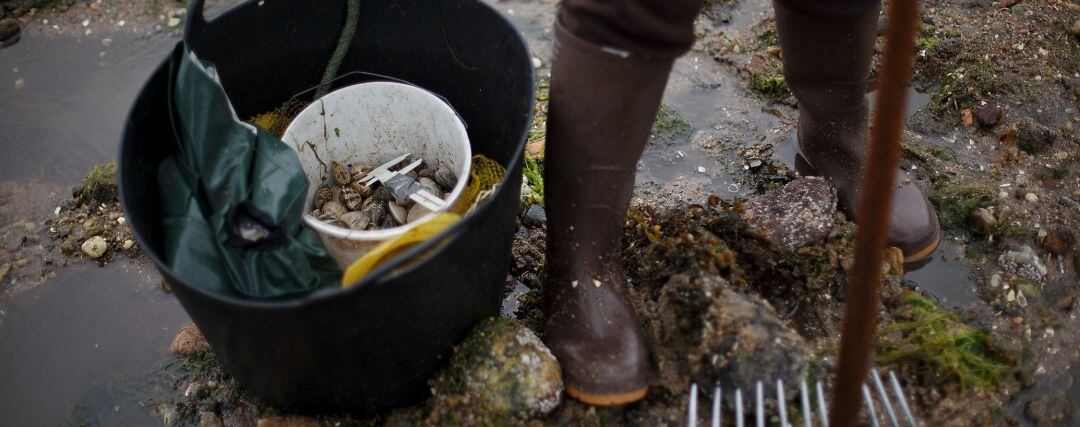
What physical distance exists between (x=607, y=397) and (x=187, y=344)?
3.84ft

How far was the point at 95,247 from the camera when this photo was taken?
226 centimetres

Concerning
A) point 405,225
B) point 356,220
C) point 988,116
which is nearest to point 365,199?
point 356,220

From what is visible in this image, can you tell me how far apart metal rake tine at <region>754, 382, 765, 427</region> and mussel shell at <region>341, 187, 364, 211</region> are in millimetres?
1164

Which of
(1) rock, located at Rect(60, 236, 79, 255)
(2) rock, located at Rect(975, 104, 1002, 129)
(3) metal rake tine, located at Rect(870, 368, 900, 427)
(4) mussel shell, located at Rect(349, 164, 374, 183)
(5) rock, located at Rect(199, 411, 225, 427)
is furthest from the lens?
(2) rock, located at Rect(975, 104, 1002, 129)

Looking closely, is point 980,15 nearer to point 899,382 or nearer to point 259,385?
point 899,382

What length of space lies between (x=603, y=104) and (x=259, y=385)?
0.98m

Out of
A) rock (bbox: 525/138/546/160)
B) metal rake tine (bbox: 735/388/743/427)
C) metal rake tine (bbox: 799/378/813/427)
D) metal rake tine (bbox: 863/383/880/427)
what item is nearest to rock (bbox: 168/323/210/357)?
rock (bbox: 525/138/546/160)

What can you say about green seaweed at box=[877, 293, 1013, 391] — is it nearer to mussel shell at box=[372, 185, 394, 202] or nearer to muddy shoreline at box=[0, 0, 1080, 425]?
muddy shoreline at box=[0, 0, 1080, 425]

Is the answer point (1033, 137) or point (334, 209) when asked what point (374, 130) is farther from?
point (1033, 137)

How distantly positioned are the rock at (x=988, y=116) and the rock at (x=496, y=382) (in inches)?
72.0

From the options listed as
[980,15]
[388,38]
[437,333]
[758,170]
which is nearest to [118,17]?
[388,38]

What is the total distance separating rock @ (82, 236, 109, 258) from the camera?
7.41ft

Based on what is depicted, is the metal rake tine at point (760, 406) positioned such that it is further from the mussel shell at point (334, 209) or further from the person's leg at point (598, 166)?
the mussel shell at point (334, 209)

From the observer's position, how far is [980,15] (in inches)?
116
